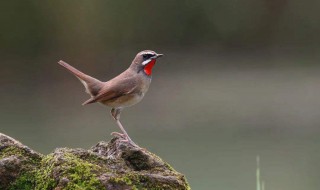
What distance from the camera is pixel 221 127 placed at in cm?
1145

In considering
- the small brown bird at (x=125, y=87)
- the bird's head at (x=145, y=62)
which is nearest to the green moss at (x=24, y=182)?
the small brown bird at (x=125, y=87)

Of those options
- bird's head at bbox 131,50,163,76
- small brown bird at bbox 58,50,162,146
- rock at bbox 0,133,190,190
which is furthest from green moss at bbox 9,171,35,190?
bird's head at bbox 131,50,163,76

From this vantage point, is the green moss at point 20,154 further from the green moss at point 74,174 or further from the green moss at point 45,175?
the green moss at point 74,174

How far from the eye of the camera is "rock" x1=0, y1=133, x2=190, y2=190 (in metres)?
3.48

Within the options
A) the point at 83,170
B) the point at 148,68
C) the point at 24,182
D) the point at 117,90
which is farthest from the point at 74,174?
the point at 148,68

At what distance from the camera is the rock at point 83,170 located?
3.48 meters

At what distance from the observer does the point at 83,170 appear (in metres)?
3.50

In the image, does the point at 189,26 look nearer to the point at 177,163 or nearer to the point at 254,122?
the point at 254,122

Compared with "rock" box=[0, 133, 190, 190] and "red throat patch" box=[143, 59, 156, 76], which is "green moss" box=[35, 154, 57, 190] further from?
"red throat patch" box=[143, 59, 156, 76]

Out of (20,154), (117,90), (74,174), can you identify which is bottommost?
(74,174)

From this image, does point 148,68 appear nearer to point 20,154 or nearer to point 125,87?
point 125,87

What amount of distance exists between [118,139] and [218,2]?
12.6 m

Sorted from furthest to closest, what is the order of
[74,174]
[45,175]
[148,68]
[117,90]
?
[148,68]
[117,90]
[45,175]
[74,174]

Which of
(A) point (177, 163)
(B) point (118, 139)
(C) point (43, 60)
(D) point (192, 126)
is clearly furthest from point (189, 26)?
(B) point (118, 139)
